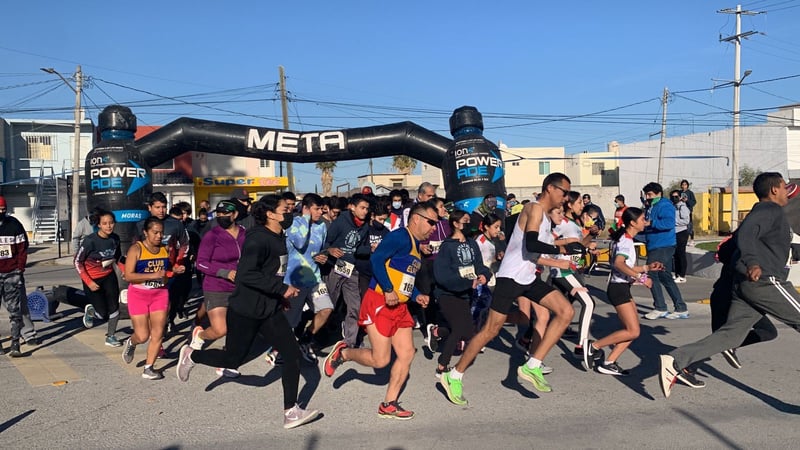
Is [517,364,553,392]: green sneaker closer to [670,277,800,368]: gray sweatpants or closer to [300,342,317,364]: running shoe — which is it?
[670,277,800,368]: gray sweatpants

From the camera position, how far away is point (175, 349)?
819 centimetres

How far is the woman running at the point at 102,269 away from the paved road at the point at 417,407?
0.68 m

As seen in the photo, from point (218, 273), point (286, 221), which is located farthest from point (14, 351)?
point (286, 221)

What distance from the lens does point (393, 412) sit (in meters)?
5.30

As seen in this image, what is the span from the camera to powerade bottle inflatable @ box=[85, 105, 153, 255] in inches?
514

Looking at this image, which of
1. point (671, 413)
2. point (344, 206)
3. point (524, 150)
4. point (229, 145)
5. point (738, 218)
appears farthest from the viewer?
point (524, 150)

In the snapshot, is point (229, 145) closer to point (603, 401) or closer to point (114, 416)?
point (114, 416)

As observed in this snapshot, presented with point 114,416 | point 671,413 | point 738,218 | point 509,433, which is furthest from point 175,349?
point 738,218

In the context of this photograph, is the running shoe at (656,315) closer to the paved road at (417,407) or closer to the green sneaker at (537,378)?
the paved road at (417,407)

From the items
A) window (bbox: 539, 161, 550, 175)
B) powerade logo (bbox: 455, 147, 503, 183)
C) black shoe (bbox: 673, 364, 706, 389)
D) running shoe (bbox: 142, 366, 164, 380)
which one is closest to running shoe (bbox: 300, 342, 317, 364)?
running shoe (bbox: 142, 366, 164, 380)

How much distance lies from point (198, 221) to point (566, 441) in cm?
789

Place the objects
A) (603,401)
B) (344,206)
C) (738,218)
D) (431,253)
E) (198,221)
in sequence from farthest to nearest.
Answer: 1. (738,218)
2. (198,221)
3. (344,206)
4. (431,253)
5. (603,401)

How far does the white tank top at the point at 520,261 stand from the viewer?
19.5ft

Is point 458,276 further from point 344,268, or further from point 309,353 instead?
A: point 309,353
